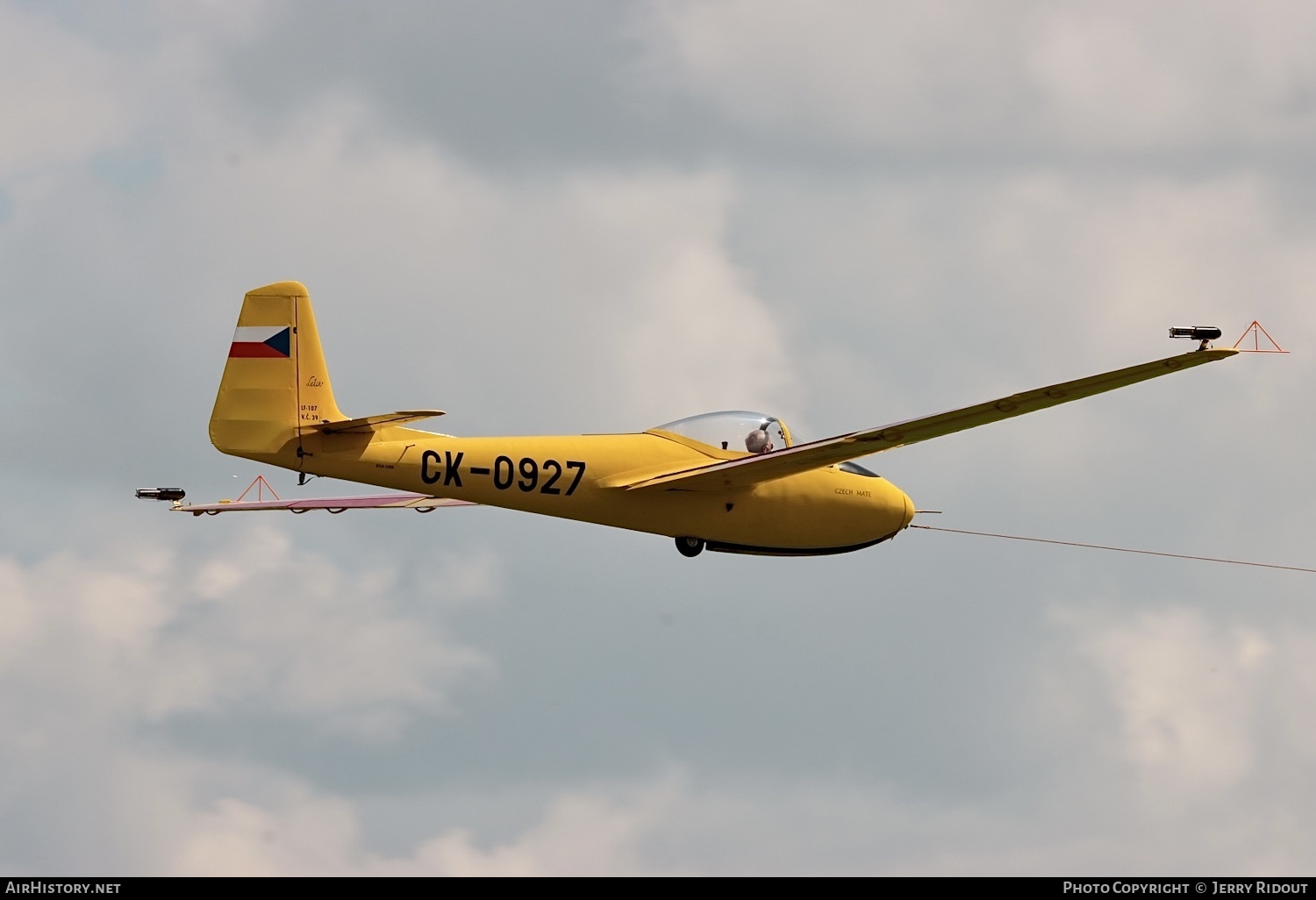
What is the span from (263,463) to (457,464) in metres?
2.91

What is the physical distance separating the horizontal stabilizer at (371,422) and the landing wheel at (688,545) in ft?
17.3

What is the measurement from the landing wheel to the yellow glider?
20 mm

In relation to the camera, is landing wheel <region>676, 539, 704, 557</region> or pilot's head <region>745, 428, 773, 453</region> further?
landing wheel <region>676, 539, 704, 557</region>

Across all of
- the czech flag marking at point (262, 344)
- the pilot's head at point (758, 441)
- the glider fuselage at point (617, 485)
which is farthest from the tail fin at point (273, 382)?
the pilot's head at point (758, 441)

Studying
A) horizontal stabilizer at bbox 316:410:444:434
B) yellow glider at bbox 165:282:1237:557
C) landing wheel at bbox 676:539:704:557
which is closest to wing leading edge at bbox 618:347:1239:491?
yellow glider at bbox 165:282:1237:557

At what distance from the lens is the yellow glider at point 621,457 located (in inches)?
1237

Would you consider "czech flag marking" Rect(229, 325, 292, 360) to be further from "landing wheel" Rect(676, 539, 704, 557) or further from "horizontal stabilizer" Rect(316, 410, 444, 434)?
"landing wheel" Rect(676, 539, 704, 557)

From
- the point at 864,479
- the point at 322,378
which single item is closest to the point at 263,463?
the point at 322,378

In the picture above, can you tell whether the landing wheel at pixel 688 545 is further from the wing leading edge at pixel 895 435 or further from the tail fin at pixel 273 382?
the tail fin at pixel 273 382

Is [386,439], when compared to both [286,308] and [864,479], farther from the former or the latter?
[864,479]

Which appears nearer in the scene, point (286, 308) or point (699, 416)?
point (286, 308)

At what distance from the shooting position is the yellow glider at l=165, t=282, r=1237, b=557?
31.4 meters
